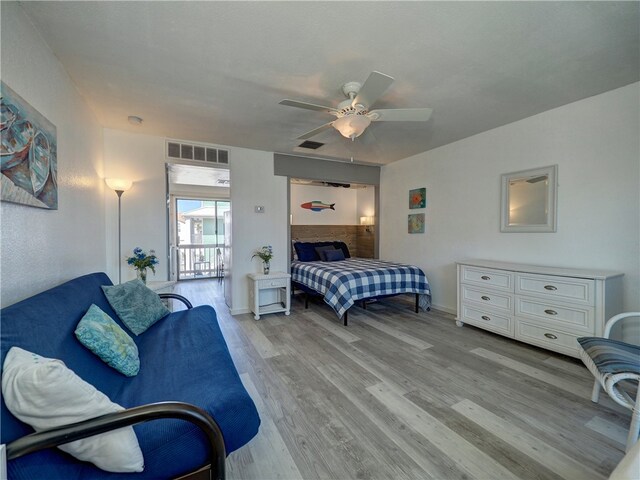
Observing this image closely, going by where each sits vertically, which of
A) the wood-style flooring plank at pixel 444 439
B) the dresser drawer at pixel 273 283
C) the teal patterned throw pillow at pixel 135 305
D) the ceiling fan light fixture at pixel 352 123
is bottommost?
the wood-style flooring plank at pixel 444 439

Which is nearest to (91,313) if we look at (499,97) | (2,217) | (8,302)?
(8,302)

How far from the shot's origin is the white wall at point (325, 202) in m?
6.11

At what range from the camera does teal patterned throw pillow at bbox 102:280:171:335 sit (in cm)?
200

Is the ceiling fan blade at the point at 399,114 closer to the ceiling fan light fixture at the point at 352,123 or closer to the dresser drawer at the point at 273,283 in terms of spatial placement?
the ceiling fan light fixture at the point at 352,123

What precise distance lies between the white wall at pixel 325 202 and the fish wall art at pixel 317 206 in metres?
0.05

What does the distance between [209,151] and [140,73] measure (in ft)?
5.69

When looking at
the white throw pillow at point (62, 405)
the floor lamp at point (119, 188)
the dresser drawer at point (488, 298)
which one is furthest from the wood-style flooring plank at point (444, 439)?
the floor lamp at point (119, 188)

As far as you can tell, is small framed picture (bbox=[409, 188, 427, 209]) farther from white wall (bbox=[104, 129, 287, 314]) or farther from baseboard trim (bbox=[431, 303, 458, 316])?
white wall (bbox=[104, 129, 287, 314])

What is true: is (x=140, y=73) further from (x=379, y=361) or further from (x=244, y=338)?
(x=379, y=361)

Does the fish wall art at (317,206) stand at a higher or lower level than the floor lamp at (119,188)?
higher

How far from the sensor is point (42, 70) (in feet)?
5.64

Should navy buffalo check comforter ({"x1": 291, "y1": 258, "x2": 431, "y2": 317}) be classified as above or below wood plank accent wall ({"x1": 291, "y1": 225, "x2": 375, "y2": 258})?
below

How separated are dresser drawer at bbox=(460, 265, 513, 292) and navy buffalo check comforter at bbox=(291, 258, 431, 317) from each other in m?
0.76

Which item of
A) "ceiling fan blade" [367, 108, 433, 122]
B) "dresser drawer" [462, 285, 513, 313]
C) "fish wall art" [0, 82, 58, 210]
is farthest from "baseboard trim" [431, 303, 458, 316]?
"fish wall art" [0, 82, 58, 210]
